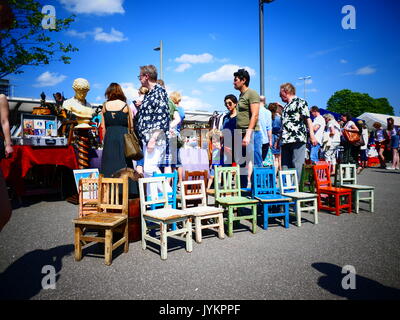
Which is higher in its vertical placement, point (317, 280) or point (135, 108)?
point (135, 108)

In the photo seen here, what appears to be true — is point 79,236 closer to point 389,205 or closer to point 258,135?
point 258,135

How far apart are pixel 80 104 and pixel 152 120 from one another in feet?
6.85

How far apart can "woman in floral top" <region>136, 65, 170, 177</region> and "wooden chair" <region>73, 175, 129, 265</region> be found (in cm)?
82

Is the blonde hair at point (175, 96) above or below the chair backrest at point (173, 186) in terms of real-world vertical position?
above

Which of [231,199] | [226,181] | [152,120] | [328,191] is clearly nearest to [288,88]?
[328,191]

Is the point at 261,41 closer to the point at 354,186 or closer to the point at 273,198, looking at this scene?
the point at 354,186

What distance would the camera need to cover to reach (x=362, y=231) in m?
4.25

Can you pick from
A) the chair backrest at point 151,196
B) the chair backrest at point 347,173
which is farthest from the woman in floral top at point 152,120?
the chair backrest at point 347,173

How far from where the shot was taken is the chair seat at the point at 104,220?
3005 mm

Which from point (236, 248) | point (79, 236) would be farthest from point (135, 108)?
point (236, 248)

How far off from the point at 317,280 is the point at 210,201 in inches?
156

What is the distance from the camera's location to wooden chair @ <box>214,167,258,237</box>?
4.05m

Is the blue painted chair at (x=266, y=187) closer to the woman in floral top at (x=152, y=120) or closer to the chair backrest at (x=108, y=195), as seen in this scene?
the woman in floral top at (x=152, y=120)

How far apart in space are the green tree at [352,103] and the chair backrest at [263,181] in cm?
6885
